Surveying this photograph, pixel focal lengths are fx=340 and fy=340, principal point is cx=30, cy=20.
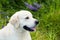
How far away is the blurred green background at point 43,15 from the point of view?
7.22 meters

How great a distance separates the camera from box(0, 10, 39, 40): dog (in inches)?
236

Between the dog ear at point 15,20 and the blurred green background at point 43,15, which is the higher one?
the dog ear at point 15,20

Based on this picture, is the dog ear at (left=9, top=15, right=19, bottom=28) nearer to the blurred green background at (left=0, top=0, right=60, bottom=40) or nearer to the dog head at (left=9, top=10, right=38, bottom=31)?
the dog head at (left=9, top=10, right=38, bottom=31)

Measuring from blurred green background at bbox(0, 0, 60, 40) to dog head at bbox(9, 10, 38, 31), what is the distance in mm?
1097

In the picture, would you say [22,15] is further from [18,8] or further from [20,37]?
[18,8]

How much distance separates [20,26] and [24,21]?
119 millimetres

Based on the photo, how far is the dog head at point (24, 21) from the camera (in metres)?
5.99

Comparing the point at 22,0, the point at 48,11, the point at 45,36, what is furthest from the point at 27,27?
the point at 22,0

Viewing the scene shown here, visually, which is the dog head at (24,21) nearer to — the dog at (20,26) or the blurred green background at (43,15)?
the dog at (20,26)

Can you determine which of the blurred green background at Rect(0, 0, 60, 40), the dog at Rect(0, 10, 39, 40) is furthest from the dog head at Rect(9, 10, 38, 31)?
the blurred green background at Rect(0, 0, 60, 40)

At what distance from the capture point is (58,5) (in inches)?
316

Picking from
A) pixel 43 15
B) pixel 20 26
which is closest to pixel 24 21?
pixel 20 26

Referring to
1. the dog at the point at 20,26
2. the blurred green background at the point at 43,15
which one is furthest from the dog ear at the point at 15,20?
the blurred green background at the point at 43,15

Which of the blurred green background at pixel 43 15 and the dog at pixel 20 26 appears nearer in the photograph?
the dog at pixel 20 26
